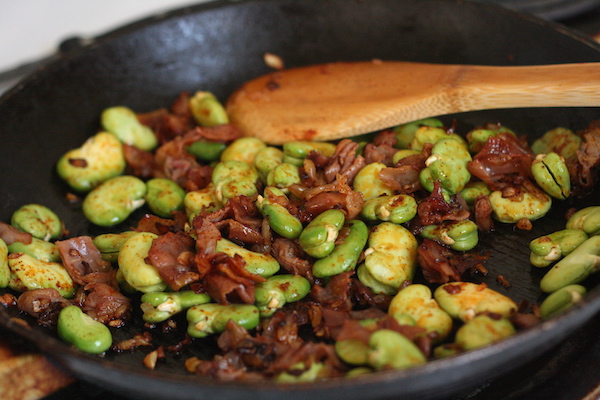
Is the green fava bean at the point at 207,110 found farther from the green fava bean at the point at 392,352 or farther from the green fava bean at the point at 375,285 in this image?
the green fava bean at the point at 392,352

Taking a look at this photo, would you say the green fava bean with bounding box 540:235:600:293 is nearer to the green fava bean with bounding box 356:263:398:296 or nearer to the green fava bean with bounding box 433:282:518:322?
the green fava bean with bounding box 433:282:518:322

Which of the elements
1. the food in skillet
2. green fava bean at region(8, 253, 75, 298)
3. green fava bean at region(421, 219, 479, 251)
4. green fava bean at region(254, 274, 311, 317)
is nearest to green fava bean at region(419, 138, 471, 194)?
the food in skillet

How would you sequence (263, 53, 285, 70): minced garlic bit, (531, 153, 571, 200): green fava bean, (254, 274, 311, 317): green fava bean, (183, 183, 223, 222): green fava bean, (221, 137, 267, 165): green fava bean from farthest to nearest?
1. (263, 53, 285, 70): minced garlic bit
2. (221, 137, 267, 165): green fava bean
3. (183, 183, 223, 222): green fava bean
4. (531, 153, 571, 200): green fava bean
5. (254, 274, 311, 317): green fava bean

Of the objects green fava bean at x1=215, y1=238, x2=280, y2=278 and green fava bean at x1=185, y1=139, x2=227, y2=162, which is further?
green fava bean at x1=185, y1=139, x2=227, y2=162

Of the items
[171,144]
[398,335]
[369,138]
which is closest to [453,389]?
[398,335]

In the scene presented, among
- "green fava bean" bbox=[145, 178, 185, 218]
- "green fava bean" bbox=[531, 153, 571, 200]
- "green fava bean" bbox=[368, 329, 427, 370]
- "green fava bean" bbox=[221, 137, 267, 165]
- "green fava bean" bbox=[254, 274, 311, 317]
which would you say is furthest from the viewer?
"green fava bean" bbox=[221, 137, 267, 165]

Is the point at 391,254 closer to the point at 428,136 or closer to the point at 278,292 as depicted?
the point at 278,292

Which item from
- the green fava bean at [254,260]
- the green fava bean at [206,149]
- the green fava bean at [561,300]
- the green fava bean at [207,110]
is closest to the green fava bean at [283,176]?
the green fava bean at [254,260]
